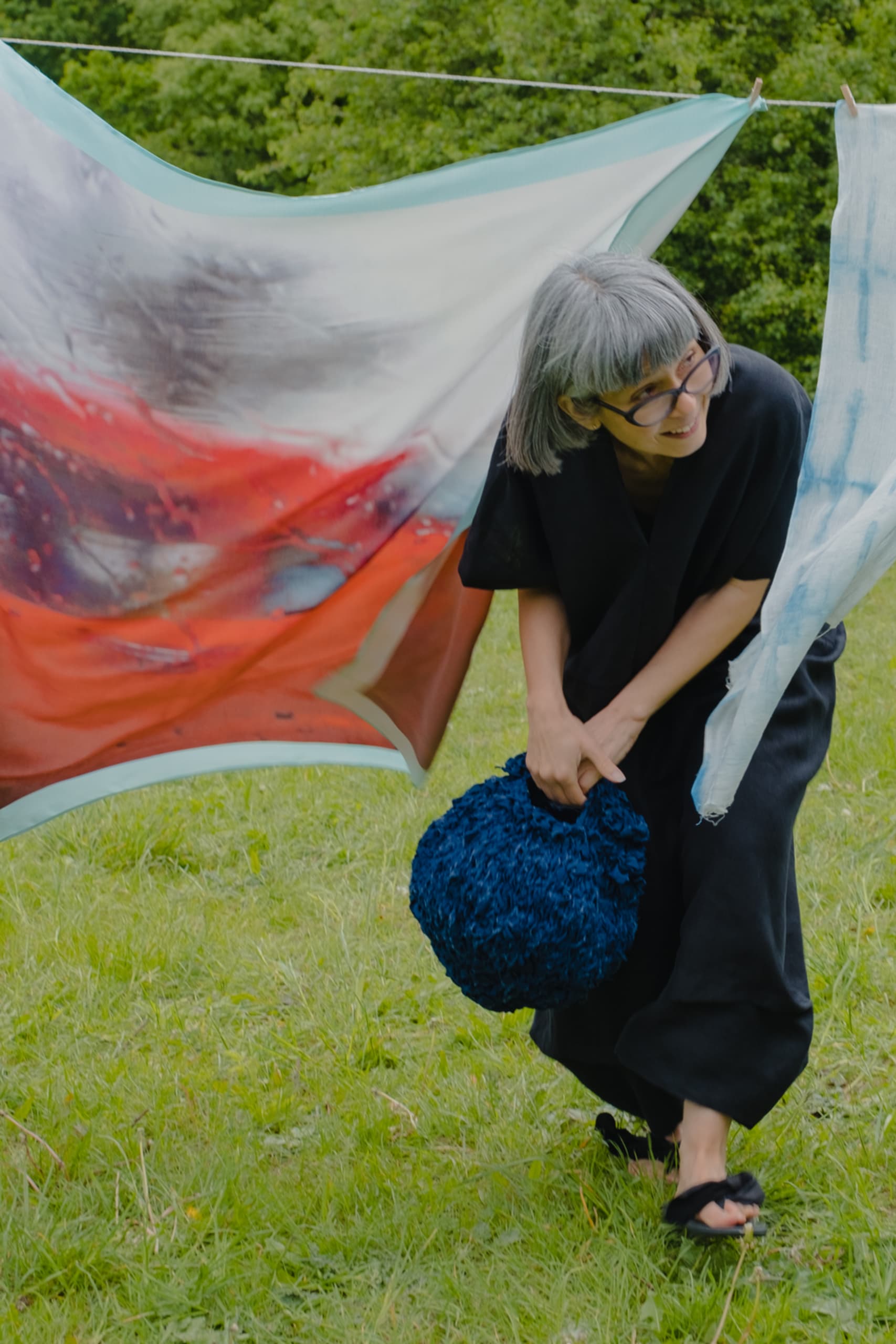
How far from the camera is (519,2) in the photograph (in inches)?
587

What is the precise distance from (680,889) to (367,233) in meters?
1.56

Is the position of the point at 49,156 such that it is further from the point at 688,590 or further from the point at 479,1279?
the point at 479,1279

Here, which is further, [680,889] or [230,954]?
[230,954]

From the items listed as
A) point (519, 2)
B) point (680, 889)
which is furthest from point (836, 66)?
point (680, 889)

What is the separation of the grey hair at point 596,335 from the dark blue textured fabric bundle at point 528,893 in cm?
65

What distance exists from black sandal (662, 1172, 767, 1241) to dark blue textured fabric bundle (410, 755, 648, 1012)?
0.40 meters

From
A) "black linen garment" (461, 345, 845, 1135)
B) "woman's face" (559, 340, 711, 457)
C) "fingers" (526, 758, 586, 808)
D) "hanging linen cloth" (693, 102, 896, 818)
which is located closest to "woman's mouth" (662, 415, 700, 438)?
"woman's face" (559, 340, 711, 457)

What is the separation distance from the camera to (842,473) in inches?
96.4

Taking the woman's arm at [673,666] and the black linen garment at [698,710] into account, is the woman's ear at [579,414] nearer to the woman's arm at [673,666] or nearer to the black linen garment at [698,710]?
the black linen garment at [698,710]

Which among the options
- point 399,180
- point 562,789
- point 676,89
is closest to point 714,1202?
point 562,789

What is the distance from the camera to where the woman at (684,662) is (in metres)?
2.44

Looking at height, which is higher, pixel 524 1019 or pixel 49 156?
pixel 49 156

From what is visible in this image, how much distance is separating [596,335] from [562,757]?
731 millimetres

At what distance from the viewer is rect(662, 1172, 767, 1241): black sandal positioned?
2.45 m
